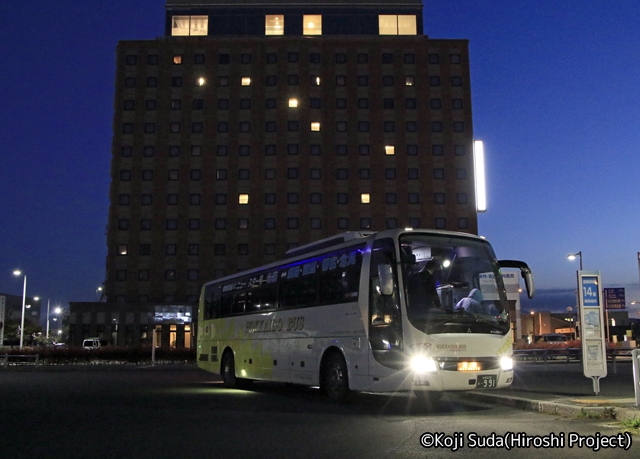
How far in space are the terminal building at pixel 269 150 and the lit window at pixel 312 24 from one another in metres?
2.90

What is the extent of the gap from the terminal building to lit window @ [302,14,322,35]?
9.52ft

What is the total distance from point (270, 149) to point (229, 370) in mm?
51049

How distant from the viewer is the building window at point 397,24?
7406 centimetres

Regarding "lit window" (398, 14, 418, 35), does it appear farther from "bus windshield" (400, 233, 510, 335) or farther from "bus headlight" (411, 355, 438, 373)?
"bus headlight" (411, 355, 438, 373)

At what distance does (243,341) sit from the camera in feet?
66.8

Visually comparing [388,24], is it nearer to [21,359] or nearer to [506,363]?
[21,359]

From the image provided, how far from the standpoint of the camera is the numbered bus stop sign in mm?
14320

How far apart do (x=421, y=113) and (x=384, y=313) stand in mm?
60033

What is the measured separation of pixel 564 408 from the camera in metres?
12.1

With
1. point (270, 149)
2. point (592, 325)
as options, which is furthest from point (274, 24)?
point (592, 325)

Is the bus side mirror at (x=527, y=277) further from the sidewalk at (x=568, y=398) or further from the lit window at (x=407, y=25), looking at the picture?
the lit window at (x=407, y=25)

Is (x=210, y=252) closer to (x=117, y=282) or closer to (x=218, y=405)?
(x=117, y=282)

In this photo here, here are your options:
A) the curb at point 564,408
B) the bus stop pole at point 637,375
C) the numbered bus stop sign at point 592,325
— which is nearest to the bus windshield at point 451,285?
the curb at point 564,408

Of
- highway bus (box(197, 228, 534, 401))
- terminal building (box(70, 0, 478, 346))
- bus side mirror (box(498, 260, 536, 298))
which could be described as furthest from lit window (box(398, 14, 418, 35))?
bus side mirror (box(498, 260, 536, 298))
